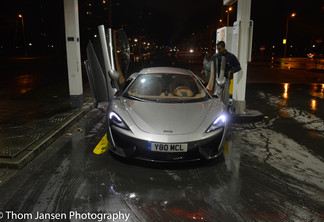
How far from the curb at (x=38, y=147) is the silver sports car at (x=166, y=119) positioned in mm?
1329

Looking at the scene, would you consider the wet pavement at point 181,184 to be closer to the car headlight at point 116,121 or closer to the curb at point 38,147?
the curb at point 38,147

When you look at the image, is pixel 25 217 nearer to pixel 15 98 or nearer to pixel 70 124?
pixel 70 124

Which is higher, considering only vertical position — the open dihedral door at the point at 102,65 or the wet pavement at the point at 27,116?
the open dihedral door at the point at 102,65

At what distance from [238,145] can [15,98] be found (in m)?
7.82

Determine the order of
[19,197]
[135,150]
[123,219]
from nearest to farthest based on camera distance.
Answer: [123,219] → [19,197] → [135,150]

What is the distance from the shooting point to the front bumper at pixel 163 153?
13.2ft

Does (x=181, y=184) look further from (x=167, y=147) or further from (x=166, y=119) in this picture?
(x=166, y=119)

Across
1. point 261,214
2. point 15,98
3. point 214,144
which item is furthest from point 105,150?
point 15,98

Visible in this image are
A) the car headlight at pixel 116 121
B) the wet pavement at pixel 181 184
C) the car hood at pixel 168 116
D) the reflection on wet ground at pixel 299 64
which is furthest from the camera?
the reflection on wet ground at pixel 299 64

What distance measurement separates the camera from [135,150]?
13.4ft

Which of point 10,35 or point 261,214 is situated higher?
point 10,35

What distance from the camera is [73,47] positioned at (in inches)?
319

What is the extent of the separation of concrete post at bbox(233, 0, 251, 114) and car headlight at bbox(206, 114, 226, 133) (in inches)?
125

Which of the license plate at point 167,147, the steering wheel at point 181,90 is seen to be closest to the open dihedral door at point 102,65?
the steering wheel at point 181,90
